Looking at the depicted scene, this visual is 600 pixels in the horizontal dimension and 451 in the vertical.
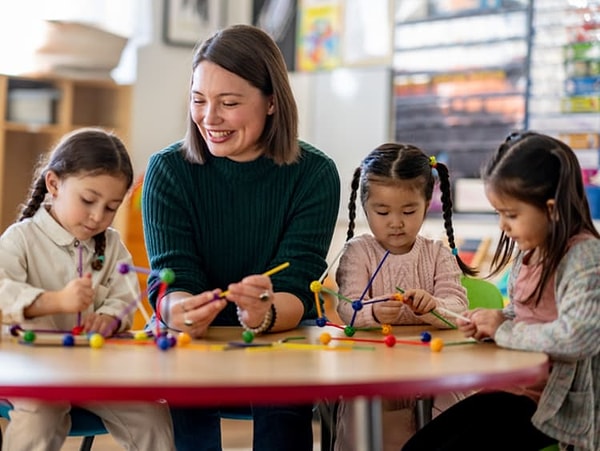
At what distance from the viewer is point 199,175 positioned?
196cm

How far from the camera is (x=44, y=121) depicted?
14.3ft

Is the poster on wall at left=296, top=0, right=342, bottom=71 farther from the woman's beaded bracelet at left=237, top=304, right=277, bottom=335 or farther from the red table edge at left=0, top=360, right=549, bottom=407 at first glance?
the red table edge at left=0, top=360, right=549, bottom=407

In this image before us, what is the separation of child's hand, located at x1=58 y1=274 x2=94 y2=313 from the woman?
0.25m

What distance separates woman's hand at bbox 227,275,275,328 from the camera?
5.27 ft

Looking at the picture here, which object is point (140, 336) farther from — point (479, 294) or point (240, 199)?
point (479, 294)

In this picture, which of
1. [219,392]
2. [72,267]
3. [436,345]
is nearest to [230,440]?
[72,267]

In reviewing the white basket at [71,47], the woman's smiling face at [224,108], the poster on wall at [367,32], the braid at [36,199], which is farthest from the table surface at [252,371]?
→ the poster on wall at [367,32]

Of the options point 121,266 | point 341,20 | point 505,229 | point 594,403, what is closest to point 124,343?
point 121,266

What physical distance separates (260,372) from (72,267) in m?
0.64

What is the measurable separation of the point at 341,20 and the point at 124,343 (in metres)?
3.41

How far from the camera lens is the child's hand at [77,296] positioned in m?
1.56

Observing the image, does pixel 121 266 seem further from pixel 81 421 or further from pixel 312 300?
pixel 312 300

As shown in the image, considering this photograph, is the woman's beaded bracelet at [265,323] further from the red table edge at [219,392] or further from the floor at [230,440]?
the floor at [230,440]

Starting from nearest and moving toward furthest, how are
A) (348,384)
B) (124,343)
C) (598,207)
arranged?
(348,384) → (124,343) → (598,207)
